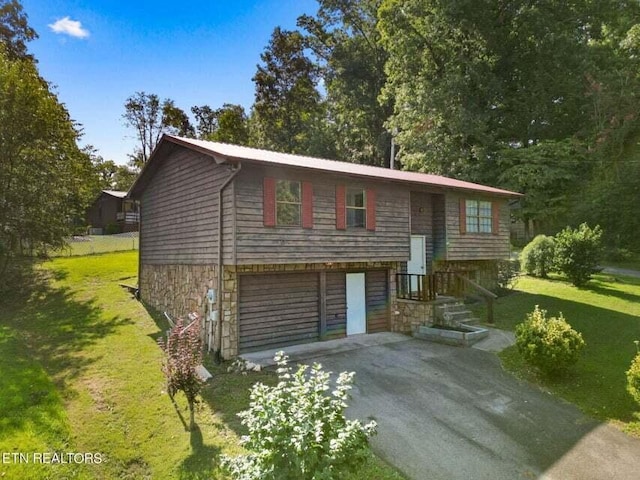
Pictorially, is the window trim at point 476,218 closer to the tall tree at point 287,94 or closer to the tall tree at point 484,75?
the tall tree at point 484,75

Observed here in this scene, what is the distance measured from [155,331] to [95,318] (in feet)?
8.96

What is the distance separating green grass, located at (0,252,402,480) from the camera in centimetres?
598

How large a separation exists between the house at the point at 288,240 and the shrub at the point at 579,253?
401 cm

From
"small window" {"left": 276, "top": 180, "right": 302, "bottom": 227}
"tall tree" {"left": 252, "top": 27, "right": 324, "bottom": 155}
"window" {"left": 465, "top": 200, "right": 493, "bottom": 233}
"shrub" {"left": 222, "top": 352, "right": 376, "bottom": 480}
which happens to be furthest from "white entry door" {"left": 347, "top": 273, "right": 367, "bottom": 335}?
"tall tree" {"left": 252, "top": 27, "right": 324, "bottom": 155}

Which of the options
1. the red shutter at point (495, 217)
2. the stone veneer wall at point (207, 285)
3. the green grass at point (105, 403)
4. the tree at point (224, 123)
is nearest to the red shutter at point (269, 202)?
the stone veneer wall at point (207, 285)

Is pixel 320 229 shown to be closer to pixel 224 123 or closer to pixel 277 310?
pixel 277 310

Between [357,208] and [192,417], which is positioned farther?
[357,208]

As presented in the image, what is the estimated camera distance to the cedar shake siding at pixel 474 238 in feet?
49.2

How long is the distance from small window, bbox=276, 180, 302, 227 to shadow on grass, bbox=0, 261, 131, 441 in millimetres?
5924

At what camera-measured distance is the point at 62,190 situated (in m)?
17.6

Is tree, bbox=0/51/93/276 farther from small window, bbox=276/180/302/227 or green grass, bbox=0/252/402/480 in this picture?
small window, bbox=276/180/302/227

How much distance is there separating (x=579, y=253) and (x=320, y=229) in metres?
12.1

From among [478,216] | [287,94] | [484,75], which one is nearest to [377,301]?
[478,216]

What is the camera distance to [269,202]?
10.1 m
